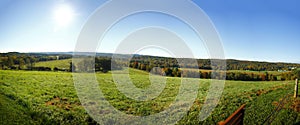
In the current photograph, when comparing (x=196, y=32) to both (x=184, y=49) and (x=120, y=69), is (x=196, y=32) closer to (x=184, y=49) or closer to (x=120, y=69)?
(x=184, y=49)

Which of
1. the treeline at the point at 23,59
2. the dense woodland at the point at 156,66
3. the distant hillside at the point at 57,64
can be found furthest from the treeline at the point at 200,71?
the distant hillside at the point at 57,64

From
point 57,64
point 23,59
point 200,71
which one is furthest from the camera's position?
point 23,59

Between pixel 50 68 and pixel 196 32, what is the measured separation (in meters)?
29.5

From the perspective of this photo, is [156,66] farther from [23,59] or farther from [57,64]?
[23,59]

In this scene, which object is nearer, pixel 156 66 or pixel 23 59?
pixel 156 66

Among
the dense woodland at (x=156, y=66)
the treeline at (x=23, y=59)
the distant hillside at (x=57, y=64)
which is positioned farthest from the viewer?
the distant hillside at (x=57, y=64)

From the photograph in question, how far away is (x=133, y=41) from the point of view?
9.66 metres

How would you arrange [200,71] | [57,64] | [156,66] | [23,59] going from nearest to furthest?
[156,66] < [200,71] < [57,64] < [23,59]

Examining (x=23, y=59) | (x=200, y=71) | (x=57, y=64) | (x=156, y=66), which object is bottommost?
(x=200, y=71)

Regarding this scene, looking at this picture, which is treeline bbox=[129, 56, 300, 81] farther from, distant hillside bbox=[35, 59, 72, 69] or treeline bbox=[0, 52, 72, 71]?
distant hillside bbox=[35, 59, 72, 69]

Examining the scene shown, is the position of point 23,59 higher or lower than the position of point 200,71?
higher

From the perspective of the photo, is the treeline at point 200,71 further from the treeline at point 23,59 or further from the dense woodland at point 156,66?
the treeline at point 23,59

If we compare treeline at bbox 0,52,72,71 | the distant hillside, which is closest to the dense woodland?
treeline at bbox 0,52,72,71

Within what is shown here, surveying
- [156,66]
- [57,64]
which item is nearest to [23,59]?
[57,64]
